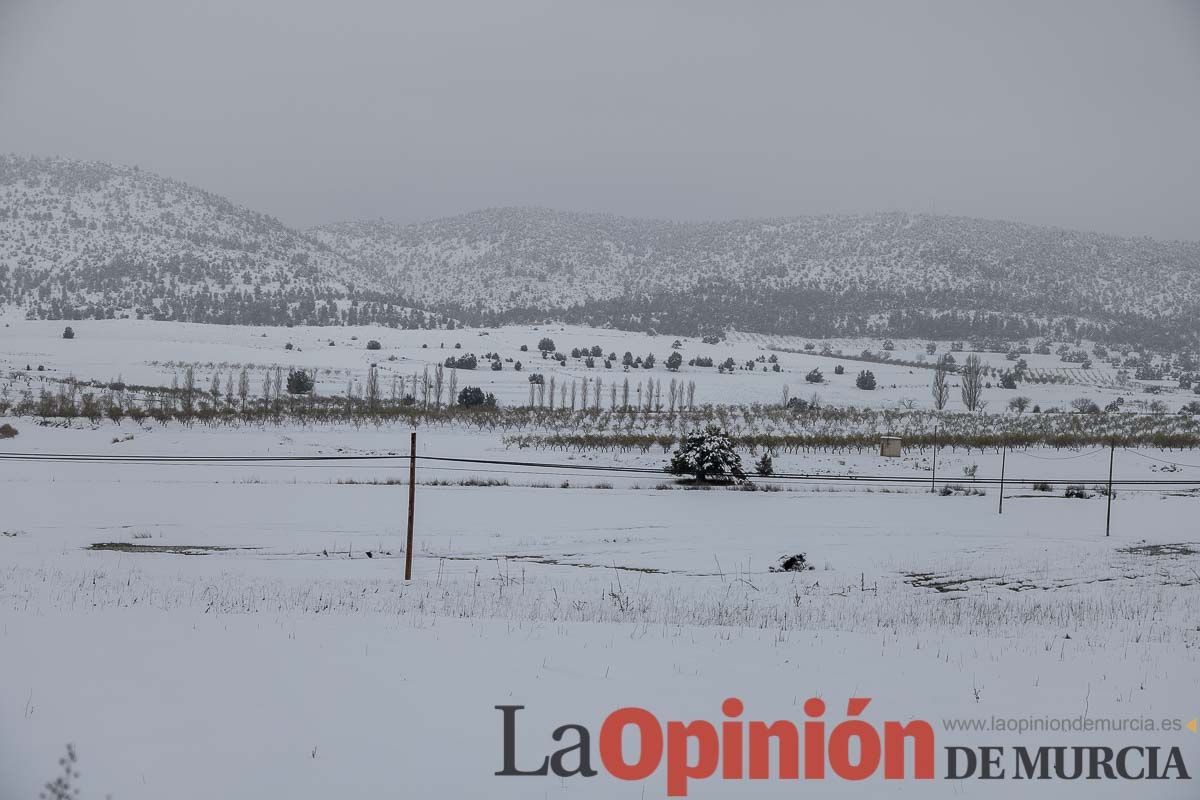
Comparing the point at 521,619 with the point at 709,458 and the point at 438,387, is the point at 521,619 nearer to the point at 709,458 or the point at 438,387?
the point at 709,458

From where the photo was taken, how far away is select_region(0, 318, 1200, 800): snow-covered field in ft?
18.5

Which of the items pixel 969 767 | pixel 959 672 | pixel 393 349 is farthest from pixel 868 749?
pixel 393 349

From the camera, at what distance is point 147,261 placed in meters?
160

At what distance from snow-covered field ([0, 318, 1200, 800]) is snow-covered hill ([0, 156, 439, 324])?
375 ft

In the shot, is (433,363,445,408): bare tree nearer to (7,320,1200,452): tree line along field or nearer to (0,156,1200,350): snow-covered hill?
(7,320,1200,452): tree line along field

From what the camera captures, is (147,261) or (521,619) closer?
(521,619)

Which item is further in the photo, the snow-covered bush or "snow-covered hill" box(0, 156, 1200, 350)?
"snow-covered hill" box(0, 156, 1200, 350)

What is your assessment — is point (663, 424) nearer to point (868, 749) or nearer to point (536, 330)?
point (868, 749)

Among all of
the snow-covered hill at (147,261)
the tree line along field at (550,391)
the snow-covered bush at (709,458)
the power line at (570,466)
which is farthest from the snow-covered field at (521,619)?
the snow-covered hill at (147,261)

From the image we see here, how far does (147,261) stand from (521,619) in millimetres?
176189

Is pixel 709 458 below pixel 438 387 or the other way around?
below

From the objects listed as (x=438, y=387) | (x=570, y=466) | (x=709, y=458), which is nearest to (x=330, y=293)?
(x=438, y=387)

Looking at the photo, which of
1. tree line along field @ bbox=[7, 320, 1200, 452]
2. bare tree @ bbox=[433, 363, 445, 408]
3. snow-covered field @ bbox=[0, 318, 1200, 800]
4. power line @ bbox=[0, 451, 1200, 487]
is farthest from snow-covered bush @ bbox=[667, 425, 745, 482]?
bare tree @ bbox=[433, 363, 445, 408]

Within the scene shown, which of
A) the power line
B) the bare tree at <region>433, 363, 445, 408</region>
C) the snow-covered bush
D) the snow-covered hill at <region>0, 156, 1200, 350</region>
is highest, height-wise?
the snow-covered hill at <region>0, 156, 1200, 350</region>
